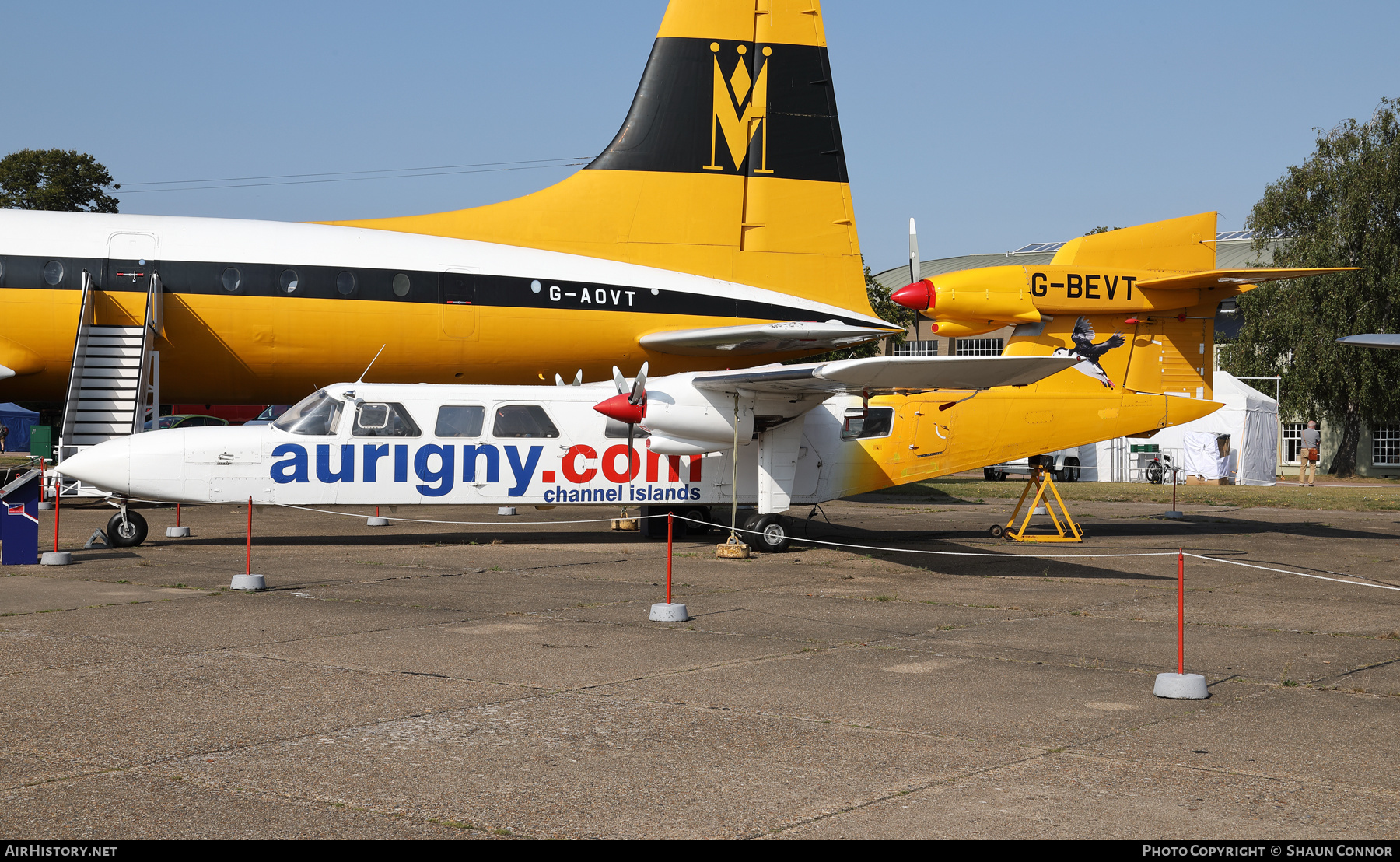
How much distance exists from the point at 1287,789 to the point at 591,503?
486 inches

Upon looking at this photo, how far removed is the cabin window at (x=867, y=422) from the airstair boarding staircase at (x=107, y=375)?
38.0ft

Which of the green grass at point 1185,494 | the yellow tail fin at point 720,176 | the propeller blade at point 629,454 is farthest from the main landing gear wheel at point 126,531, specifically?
the green grass at point 1185,494

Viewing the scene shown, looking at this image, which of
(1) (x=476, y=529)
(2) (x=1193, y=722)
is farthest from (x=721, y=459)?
(2) (x=1193, y=722)

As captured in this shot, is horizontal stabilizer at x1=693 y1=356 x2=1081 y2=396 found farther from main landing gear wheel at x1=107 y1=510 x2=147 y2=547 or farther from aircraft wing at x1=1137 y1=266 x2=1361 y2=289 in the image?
main landing gear wheel at x1=107 y1=510 x2=147 y2=547

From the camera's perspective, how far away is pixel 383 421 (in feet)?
54.1

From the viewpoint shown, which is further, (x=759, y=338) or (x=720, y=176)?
(x=720, y=176)

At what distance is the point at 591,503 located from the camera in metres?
17.0

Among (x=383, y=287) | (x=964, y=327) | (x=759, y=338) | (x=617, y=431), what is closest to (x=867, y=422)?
(x=964, y=327)

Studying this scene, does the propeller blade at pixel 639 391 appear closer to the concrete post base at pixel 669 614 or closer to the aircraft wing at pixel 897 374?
the aircraft wing at pixel 897 374

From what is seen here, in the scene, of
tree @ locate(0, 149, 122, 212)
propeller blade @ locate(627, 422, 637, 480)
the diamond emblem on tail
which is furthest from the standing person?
tree @ locate(0, 149, 122, 212)

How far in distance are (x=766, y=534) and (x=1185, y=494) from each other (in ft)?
64.8

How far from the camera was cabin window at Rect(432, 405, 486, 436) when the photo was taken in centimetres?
1664

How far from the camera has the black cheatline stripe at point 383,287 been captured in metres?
18.9

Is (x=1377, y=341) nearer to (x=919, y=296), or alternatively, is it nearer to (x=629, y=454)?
(x=919, y=296)
